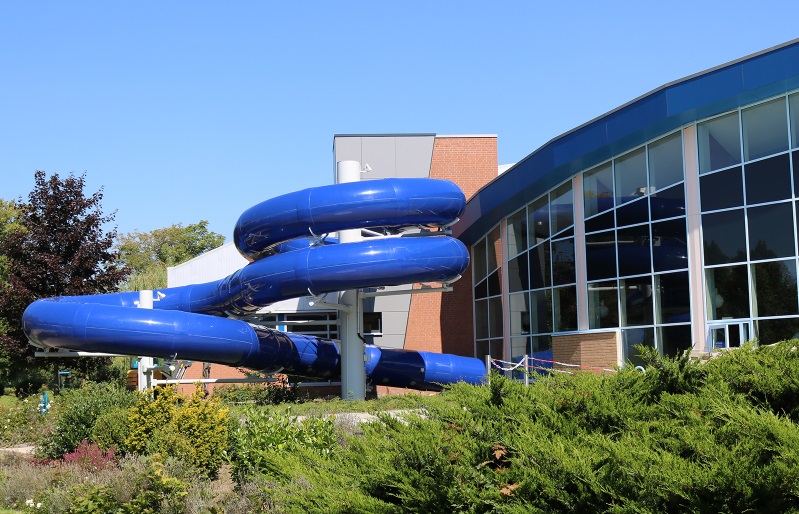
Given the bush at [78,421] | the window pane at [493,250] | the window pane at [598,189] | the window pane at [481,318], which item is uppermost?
the window pane at [598,189]

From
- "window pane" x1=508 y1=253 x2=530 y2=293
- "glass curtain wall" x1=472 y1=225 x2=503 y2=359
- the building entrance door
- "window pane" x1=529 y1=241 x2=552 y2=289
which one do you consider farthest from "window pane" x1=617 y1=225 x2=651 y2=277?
"glass curtain wall" x1=472 y1=225 x2=503 y2=359

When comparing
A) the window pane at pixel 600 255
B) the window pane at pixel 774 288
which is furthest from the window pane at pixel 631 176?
the window pane at pixel 774 288

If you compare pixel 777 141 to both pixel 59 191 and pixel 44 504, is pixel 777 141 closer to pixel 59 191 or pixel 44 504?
pixel 44 504

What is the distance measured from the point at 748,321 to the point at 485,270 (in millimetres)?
10554

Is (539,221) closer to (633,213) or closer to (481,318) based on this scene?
(633,213)

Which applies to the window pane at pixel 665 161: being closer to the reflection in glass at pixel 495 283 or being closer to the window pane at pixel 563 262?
the window pane at pixel 563 262

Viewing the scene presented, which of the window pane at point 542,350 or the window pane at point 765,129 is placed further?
the window pane at point 542,350

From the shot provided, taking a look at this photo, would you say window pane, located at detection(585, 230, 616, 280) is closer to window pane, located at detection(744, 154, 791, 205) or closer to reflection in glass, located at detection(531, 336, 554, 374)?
reflection in glass, located at detection(531, 336, 554, 374)

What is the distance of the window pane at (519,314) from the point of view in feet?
80.7

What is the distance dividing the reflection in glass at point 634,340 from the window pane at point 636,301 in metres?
0.16

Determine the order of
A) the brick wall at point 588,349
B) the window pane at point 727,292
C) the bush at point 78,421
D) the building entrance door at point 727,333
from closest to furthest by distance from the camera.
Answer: the bush at point 78,421 < the building entrance door at point 727,333 < the window pane at point 727,292 < the brick wall at point 588,349

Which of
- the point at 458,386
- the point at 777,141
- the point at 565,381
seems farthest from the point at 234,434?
the point at 777,141

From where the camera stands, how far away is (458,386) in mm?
7363

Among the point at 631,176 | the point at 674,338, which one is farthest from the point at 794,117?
the point at 674,338
